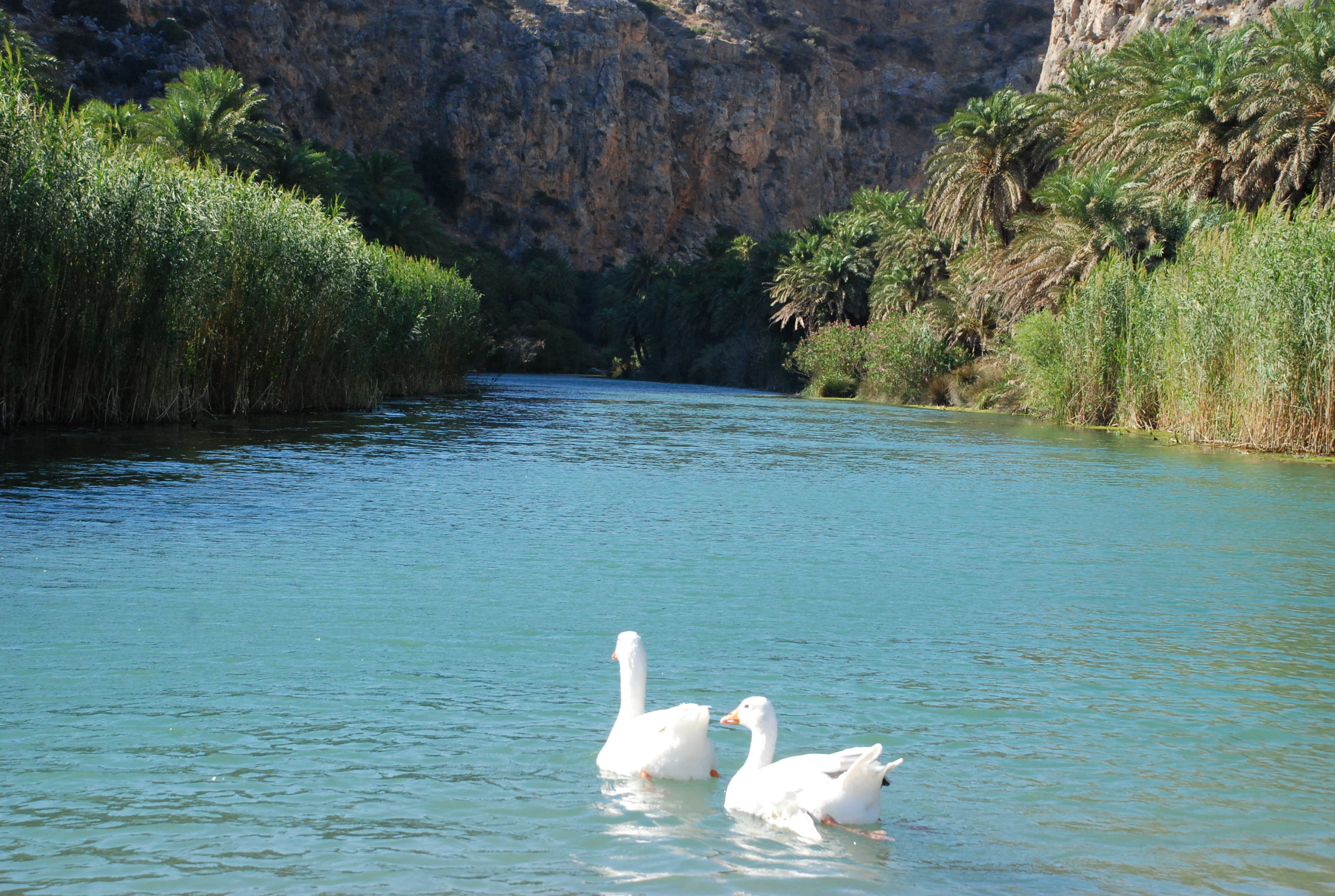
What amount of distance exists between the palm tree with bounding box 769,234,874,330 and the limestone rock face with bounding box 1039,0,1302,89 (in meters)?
11.8

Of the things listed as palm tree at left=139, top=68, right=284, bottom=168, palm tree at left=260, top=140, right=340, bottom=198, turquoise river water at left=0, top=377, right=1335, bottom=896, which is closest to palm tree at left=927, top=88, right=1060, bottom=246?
palm tree at left=260, top=140, right=340, bottom=198

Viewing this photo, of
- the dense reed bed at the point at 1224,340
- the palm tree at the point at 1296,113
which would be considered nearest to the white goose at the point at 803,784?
the dense reed bed at the point at 1224,340

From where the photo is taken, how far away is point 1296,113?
31.0 m

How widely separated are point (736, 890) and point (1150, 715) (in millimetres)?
3083

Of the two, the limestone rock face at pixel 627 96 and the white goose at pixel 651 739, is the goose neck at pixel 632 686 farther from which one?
the limestone rock face at pixel 627 96

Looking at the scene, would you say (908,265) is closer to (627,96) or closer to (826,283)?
(826,283)

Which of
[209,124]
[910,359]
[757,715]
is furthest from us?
[910,359]

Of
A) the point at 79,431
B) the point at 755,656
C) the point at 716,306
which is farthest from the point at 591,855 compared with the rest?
the point at 716,306

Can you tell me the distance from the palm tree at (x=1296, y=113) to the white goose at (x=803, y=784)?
1195 inches

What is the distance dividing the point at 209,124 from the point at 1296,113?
33.0 meters

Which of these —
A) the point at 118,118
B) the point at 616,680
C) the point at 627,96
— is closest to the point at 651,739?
the point at 616,680

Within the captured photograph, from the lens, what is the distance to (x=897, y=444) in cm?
2433

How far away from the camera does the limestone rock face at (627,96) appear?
96812mm

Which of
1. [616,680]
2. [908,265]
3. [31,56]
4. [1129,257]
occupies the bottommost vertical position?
[616,680]
